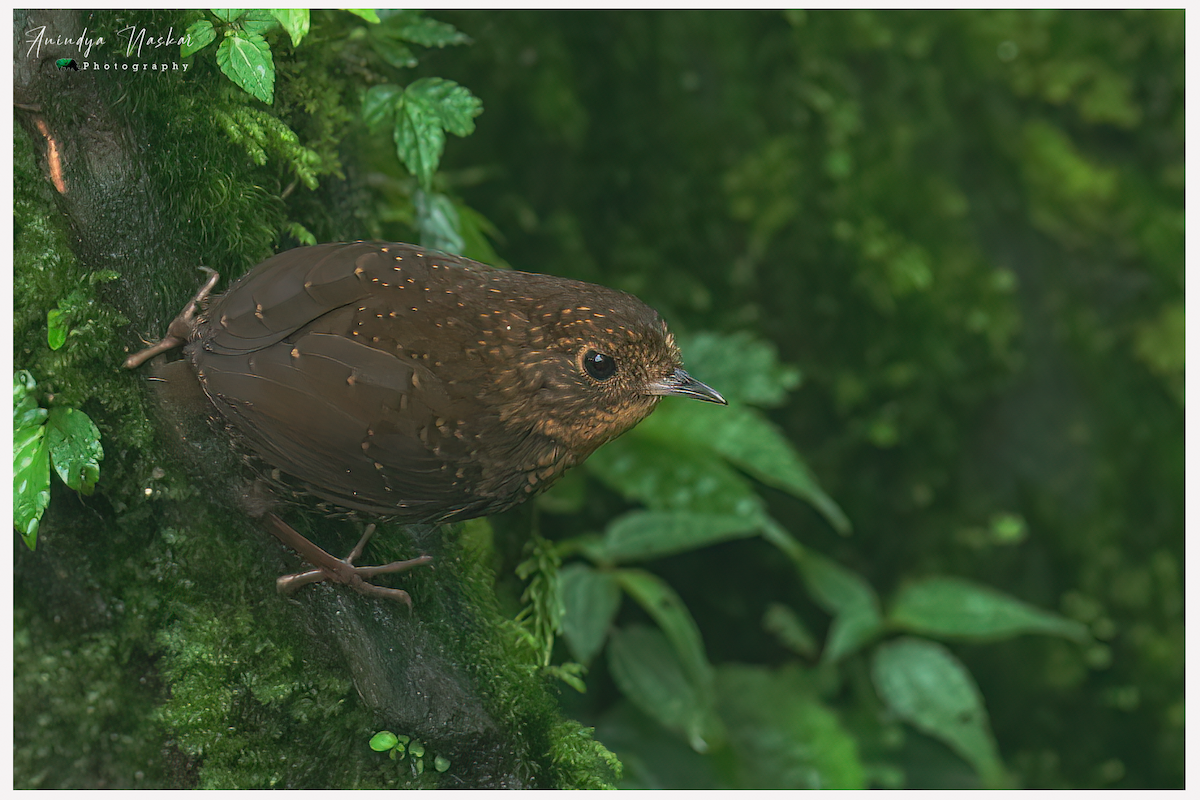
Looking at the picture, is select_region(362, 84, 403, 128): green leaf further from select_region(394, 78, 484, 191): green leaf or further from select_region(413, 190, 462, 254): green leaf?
select_region(413, 190, 462, 254): green leaf

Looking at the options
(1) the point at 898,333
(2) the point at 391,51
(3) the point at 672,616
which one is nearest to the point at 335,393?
(2) the point at 391,51

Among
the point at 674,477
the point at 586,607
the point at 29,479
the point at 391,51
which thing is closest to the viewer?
the point at 29,479

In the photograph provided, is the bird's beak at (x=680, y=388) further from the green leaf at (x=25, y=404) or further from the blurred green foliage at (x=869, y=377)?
the green leaf at (x=25, y=404)

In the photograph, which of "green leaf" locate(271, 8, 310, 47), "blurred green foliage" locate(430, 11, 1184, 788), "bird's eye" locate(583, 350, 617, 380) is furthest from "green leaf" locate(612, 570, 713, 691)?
"green leaf" locate(271, 8, 310, 47)

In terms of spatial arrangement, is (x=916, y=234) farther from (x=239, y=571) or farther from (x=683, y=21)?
(x=239, y=571)

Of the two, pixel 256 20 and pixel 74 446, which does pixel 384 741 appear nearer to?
pixel 74 446

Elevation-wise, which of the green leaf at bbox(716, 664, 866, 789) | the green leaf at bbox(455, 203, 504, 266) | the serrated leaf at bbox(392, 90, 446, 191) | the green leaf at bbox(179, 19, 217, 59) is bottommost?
the green leaf at bbox(716, 664, 866, 789)
